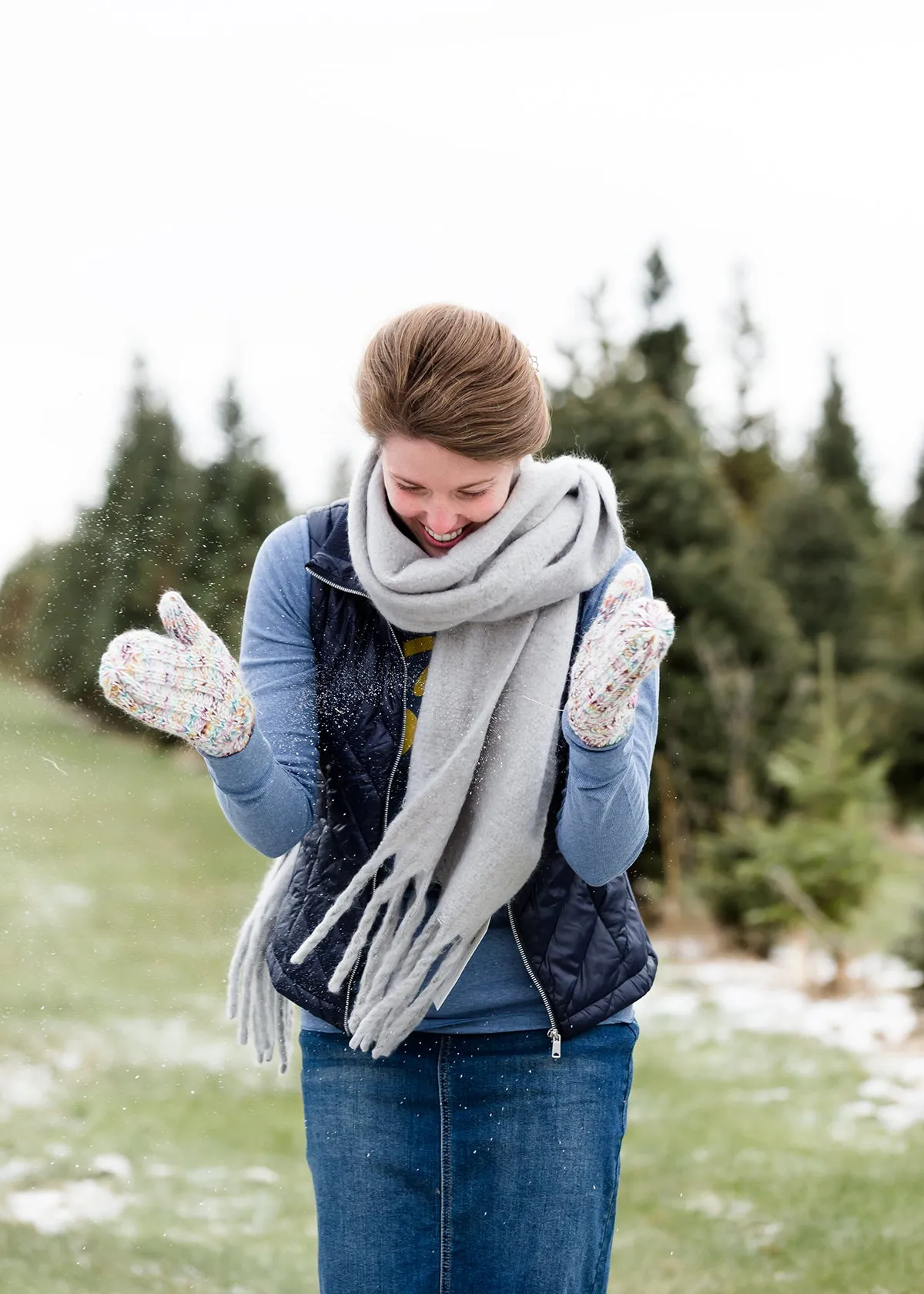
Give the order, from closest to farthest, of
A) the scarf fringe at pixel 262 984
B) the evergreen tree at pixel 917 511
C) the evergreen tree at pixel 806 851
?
the scarf fringe at pixel 262 984 → the evergreen tree at pixel 806 851 → the evergreen tree at pixel 917 511

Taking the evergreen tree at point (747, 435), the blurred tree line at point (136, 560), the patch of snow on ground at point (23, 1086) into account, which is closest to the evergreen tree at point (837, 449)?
the evergreen tree at point (747, 435)

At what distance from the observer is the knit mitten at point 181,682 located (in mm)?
1443

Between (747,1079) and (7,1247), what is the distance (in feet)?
9.25

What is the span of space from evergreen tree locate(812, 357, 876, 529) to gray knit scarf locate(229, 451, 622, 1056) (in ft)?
56.3

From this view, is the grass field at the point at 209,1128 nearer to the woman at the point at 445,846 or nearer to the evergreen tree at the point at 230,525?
the evergreen tree at the point at 230,525

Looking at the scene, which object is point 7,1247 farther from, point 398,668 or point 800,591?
point 800,591

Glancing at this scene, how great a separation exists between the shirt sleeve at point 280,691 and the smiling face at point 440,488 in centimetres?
15

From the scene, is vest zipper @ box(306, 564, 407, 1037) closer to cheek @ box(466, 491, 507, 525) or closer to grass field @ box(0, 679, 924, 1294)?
cheek @ box(466, 491, 507, 525)

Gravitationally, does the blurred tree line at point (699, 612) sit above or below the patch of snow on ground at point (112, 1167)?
above

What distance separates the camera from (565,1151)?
162 centimetres

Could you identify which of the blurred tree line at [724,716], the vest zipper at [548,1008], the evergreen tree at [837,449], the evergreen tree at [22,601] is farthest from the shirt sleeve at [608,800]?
the evergreen tree at [837,449]

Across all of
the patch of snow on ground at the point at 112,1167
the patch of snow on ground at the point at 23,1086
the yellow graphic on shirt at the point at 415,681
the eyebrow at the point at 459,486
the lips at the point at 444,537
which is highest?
the eyebrow at the point at 459,486

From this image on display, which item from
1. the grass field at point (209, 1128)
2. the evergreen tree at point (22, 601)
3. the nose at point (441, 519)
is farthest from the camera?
the grass field at point (209, 1128)

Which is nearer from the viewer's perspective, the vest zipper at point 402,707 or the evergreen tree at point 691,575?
the vest zipper at point 402,707
